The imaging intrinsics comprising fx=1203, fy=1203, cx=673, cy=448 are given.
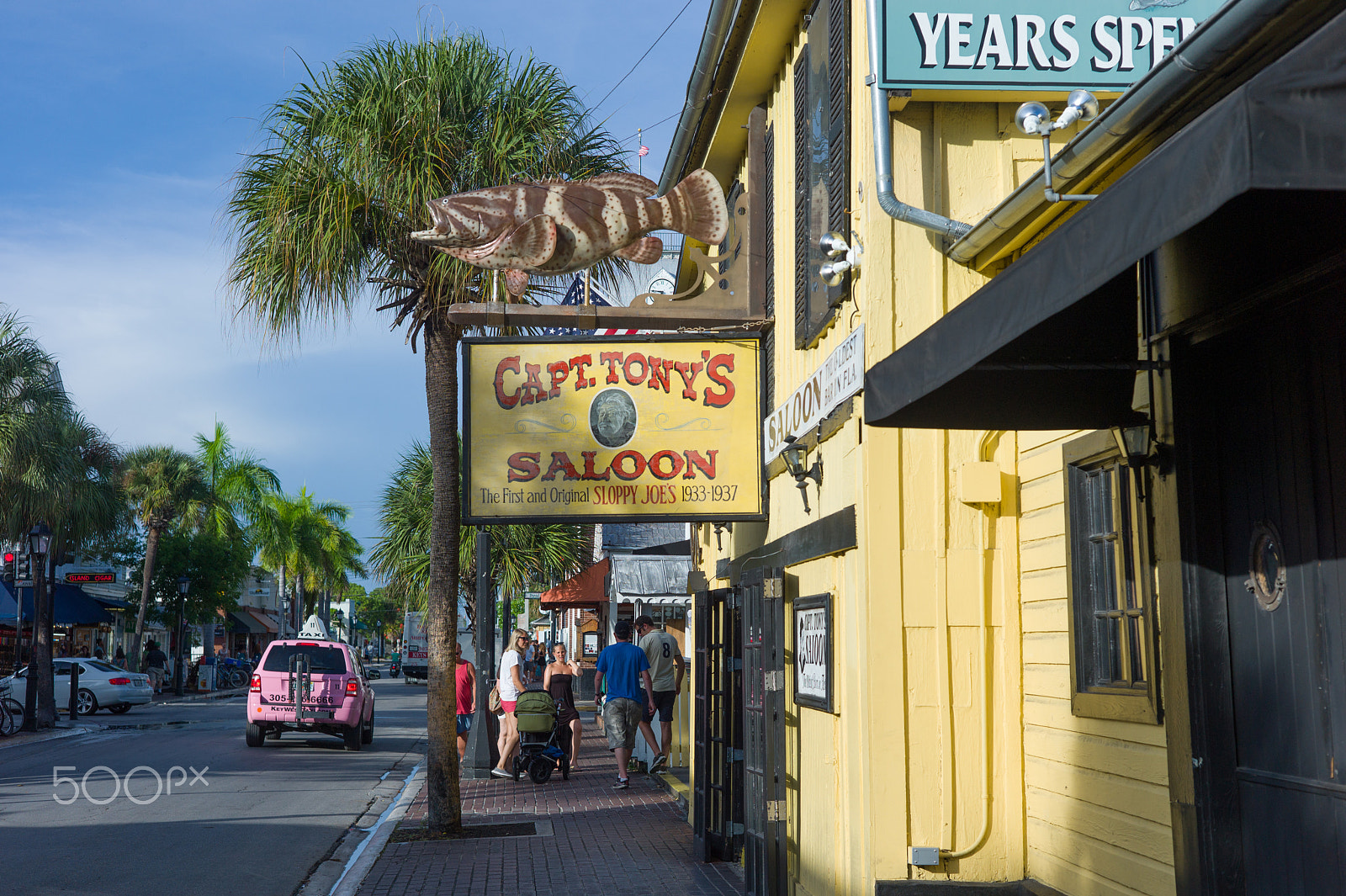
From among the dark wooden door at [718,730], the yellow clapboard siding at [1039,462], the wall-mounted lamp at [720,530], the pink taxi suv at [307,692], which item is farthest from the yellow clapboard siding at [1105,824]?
the pink taxi suv at [307,692]

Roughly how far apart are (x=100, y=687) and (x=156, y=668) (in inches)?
468

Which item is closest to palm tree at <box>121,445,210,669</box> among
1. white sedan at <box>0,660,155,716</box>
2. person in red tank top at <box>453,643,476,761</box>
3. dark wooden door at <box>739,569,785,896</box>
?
white sedan at <box>0,660,155,716</box>

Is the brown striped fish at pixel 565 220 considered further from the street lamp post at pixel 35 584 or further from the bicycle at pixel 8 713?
the bicycle at pixel 8 713

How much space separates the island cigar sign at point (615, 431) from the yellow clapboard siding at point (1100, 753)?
9.33ft

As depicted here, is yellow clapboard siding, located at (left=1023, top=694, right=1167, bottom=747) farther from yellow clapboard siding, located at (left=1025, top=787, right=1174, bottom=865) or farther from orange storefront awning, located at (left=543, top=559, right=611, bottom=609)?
orange storefront awning, located at (left=543, top=559, right=611, bottom=609)

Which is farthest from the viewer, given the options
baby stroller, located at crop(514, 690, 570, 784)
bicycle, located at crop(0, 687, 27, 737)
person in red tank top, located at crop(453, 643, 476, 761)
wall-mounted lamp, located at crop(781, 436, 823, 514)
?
bicycle, located at crop(0, 687, 27, 737)

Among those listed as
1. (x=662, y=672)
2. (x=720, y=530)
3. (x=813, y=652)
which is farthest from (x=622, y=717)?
(x=813, y=652)

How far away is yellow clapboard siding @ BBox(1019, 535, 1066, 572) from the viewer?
5.26 meters

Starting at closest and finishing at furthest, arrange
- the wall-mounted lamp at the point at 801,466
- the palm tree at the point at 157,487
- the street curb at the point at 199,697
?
the wall-mounted lamp at the point at 801,466, the street curb at the point at 199,697, the palm tree at the point at 157,487

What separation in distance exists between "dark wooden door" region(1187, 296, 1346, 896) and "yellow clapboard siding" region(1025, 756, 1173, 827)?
0.54 meters

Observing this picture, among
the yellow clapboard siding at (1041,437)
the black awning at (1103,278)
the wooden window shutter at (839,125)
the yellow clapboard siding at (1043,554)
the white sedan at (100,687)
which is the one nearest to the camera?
the black awning at (1103,278)

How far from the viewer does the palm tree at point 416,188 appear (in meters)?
10.5

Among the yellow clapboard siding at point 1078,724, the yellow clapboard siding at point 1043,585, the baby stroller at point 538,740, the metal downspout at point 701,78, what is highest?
the metal downspout at point 701,78

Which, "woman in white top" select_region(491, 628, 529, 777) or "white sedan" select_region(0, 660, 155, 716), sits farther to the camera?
"white sedan" select_region(0, 660, 155, 716)
